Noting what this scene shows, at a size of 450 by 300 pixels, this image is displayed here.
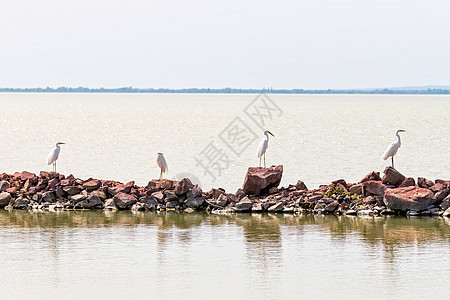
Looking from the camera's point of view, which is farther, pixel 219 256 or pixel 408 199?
pixel 408 199

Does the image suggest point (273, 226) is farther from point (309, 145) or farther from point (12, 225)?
point (309, 145)

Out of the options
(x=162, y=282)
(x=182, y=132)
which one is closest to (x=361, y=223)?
(x=162, y=282)

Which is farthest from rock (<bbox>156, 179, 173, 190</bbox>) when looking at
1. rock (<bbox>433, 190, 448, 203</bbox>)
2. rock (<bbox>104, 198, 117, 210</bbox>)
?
rock (<bbox>433, 190, 448, 203</bbox>)

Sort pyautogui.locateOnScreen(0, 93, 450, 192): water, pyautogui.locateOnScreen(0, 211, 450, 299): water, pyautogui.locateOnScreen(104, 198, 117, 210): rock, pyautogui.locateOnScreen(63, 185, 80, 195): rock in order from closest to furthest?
pyautogui.locateOnScreen(0, 211, 450, 299): water < pyautogui.locateOnScreen(104, 198, 117, 210): rock < pyautogui.locateOnScreen(63, 185, 80, 195): rock < pyautogui.locateOnScreen(0, 93, 450, 192): water

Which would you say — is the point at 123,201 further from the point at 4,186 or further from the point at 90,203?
the point at 4,186

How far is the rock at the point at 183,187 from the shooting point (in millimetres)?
26470

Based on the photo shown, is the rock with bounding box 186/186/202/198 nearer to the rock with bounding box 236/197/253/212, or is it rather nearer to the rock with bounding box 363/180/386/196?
the rock with bounding box 236/197/253/212

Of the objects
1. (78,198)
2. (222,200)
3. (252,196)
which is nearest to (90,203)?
(78,198)

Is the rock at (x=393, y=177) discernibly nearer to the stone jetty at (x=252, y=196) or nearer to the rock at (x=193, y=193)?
the stone jetty at (x=252, y=196)

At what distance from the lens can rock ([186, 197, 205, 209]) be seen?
26469 millimetres

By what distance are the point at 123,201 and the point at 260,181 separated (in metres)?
4.46

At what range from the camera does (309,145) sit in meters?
65.0

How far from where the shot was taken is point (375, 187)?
84.5 feet

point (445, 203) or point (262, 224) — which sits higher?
point (445, 203)
